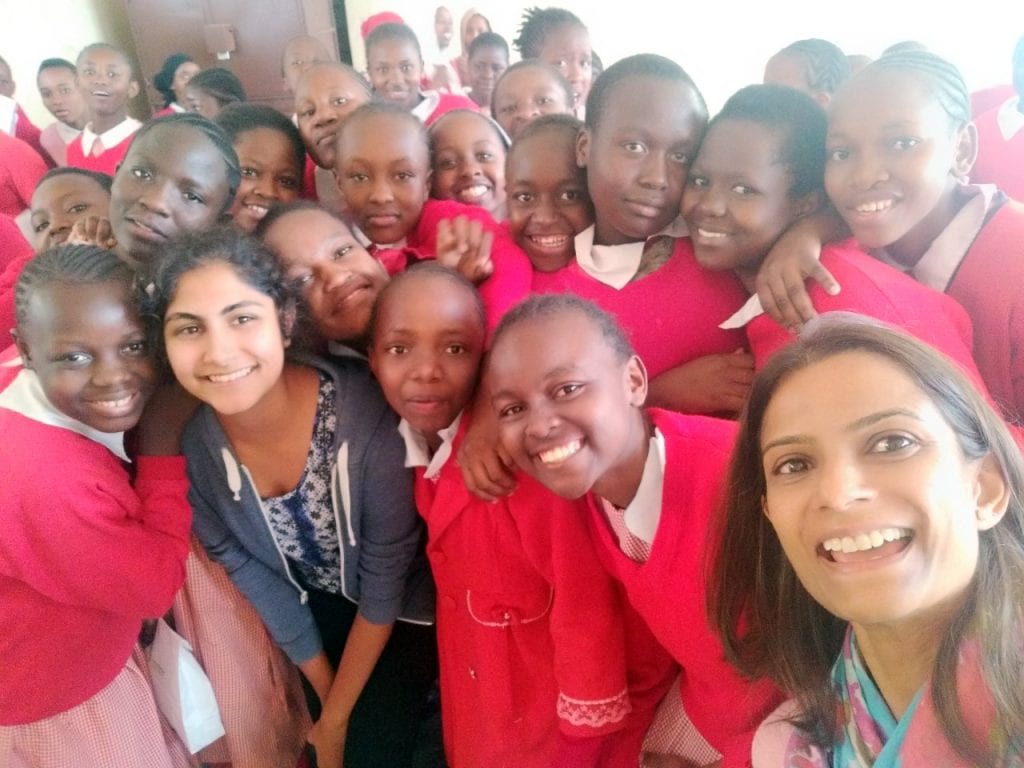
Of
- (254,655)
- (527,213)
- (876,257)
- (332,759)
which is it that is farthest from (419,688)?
(876,257)

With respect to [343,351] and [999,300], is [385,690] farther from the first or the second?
[999,300]

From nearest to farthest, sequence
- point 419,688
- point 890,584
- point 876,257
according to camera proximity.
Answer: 1. point 890,584
2. point 876,257
3. point 419,688

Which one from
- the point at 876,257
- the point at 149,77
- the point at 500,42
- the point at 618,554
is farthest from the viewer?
the point at 149,77

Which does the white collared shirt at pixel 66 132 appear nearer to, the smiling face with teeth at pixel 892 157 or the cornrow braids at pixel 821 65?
the cornrow braids at pixel 821 65

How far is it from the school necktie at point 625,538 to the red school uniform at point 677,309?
0.99ft

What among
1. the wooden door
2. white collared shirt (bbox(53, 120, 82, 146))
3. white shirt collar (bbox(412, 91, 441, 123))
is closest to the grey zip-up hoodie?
white shirt collar (bbox(412, 91, 441, 123))

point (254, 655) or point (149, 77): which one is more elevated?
point (149, 77)

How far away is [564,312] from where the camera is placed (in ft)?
3.15

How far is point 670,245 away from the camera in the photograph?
1232 millimetres

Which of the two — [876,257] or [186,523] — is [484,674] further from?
[876,257]

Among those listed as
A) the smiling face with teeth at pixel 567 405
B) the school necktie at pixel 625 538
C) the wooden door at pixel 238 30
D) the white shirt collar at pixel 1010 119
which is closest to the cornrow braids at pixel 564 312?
the smiling face with teeth at pixel 567 405

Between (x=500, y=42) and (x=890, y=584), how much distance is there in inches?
121

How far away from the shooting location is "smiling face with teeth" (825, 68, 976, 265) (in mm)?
984

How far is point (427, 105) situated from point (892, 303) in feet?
6.69
